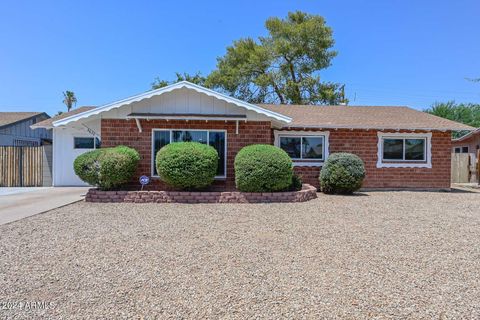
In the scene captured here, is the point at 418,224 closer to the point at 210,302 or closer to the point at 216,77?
the point at 210,302

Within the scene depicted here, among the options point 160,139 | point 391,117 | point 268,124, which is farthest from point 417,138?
point 160,139

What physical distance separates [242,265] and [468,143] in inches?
1023

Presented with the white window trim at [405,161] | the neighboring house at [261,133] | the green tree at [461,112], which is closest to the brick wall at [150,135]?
the neighboring house at [261,133]

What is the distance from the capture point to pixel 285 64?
28656 mm

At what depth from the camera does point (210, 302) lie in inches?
136

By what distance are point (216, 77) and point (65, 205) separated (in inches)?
839

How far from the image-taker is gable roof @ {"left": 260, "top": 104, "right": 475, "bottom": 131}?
44.6 feet

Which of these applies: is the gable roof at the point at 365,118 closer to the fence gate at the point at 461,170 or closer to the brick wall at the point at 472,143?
the fence gate at the point at 461,170

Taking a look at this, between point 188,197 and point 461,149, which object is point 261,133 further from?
point 461,149

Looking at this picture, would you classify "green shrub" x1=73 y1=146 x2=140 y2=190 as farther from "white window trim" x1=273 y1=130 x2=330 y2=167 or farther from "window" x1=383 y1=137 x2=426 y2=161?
"window" x1=383 y1=137 x2=426 y2=161

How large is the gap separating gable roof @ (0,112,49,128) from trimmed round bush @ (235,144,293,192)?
2187 centimetres

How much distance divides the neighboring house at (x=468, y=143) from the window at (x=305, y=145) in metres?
14.2

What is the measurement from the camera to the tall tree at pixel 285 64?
91.1 ft

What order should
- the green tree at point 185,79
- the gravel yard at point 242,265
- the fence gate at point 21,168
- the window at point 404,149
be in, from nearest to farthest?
the gravel yard at point 242,265
the window at point 404,149
the fence gate at point 21,168
the green tree at point 185,79
